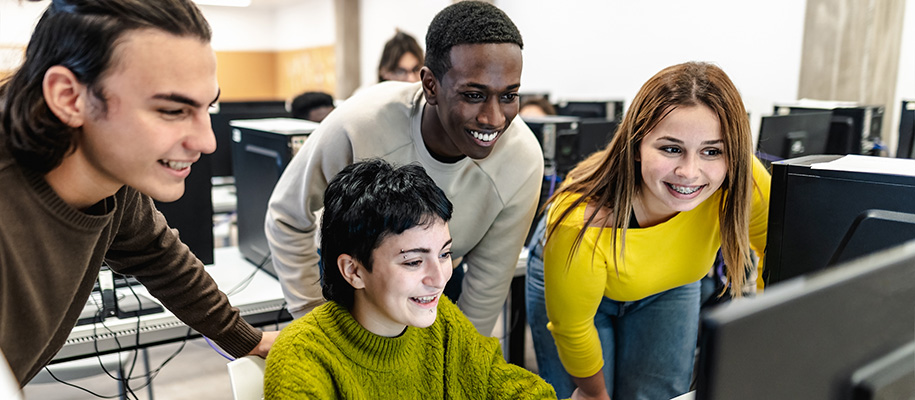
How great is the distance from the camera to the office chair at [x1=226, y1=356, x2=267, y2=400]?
1.11 m

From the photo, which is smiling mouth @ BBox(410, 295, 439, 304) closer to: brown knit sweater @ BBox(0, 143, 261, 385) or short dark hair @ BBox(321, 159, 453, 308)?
short dark hair @ BBox(321, 159, 453, 308)

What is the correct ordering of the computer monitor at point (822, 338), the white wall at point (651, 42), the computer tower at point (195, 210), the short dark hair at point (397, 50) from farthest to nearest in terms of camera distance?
the white wall at point (651, 42) → the short dark hair at point (397, 50) → the computer tower at point (195, 210) → the computer monitor at point (822, 338)

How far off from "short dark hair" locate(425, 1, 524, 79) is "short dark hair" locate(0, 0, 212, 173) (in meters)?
0.54

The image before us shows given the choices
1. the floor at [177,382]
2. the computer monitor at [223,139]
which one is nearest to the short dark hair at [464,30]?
the floor at [177,382]

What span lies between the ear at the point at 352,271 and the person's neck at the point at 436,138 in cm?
33

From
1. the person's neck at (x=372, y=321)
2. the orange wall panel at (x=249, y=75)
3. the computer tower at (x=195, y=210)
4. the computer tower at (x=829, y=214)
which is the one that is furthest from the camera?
the orange wall panel at (x=249, y=75)

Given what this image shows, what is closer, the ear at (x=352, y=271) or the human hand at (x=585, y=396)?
the ear at (x=352, y=271)

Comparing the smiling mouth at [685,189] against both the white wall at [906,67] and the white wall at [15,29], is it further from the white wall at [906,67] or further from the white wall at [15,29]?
the white wall at [906,67]

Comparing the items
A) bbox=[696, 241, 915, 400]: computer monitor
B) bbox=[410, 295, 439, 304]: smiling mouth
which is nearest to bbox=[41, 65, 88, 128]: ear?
bbox=[410, 295, 439, 304]: smiling mouth

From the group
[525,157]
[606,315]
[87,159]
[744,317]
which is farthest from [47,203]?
[606,315]

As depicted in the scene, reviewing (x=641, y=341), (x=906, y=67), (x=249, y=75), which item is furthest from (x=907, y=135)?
(x=249, y=75)

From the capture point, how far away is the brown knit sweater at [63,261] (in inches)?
30.9

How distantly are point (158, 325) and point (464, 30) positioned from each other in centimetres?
103

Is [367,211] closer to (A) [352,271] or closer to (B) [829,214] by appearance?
(A) [352,271]
